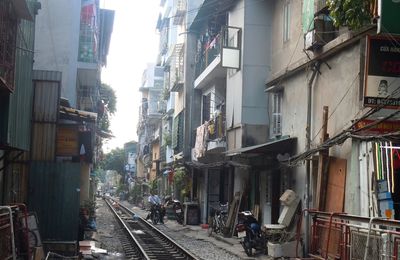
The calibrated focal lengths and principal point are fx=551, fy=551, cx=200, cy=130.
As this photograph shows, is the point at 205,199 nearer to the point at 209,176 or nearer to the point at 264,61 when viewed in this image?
the point at 209,176

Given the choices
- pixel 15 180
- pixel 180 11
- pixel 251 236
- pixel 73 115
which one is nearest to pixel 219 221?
pixel 251 236

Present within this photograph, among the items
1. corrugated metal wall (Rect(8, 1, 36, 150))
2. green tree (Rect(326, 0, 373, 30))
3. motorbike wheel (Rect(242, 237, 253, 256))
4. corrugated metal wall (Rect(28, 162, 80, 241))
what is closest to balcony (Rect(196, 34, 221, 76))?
motorbike wheel (Rect(242, 237, 253, 256))

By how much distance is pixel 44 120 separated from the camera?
14.4 m

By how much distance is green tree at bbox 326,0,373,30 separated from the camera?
9.11 meters

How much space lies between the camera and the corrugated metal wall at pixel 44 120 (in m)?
14.4

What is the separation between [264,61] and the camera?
18.8m

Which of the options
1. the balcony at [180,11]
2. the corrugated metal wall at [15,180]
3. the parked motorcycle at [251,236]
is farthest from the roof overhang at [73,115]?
the balcony at [180,11]

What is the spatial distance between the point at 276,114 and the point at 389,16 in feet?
29.3

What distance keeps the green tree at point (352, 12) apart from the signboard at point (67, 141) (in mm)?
8104

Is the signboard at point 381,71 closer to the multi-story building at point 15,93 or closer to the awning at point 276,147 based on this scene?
the awning at point 276,147

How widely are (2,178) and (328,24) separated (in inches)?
333

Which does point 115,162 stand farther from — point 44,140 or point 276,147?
point 44,140

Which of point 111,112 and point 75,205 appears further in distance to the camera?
point 111,112

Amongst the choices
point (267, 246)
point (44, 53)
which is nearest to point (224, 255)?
point (267, 246)
